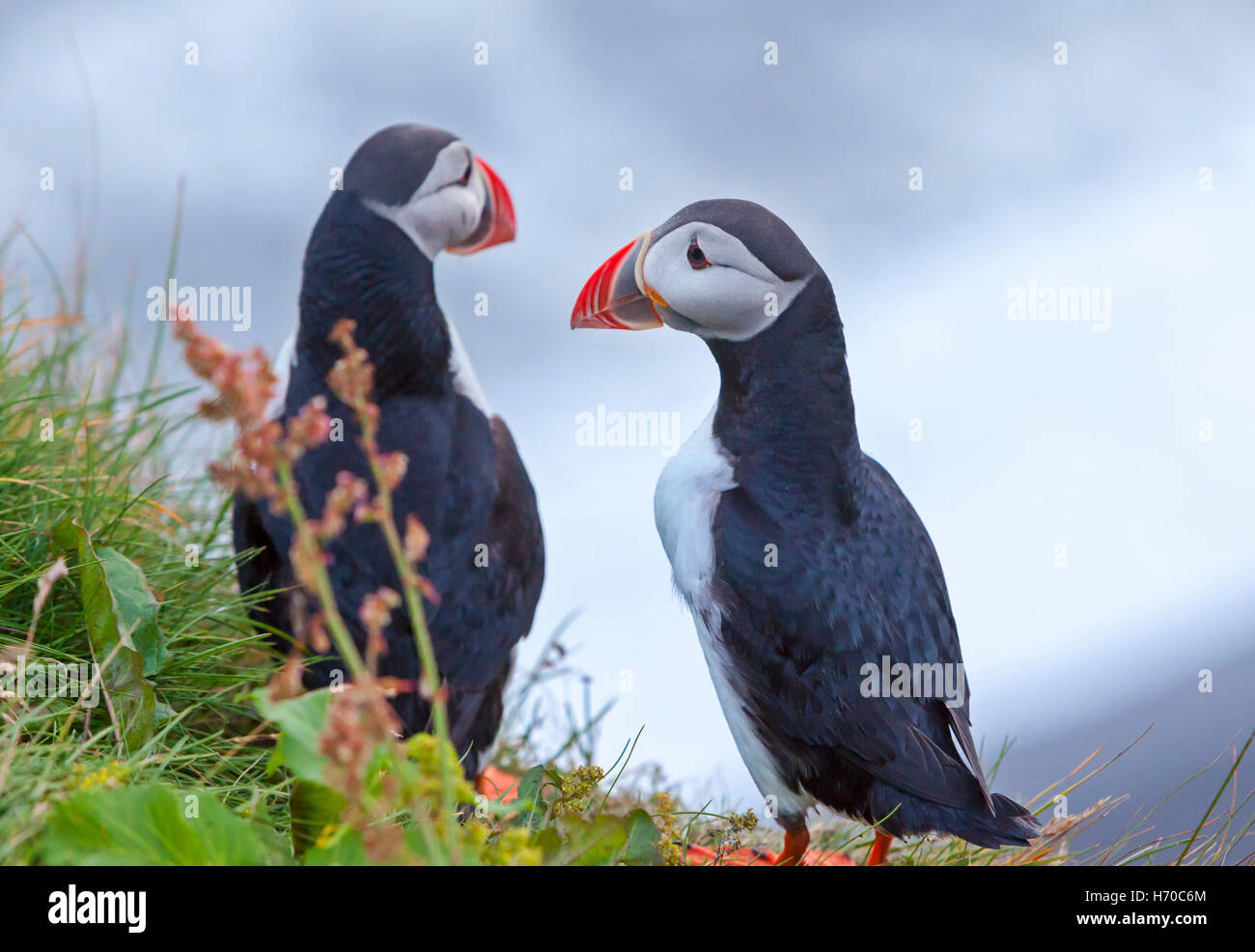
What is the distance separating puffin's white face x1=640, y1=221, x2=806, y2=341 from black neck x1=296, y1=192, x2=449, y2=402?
2.18ft

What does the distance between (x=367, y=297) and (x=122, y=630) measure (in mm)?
1045

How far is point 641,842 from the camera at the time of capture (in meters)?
2.13

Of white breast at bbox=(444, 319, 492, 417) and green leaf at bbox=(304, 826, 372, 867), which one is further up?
white breast at bbox=(444, 319, 492, 417)

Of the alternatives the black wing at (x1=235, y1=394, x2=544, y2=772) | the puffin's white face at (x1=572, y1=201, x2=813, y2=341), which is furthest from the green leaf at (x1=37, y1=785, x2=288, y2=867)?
the puffin's white face at (x1=572, y1=201, x2=813, y2=341)

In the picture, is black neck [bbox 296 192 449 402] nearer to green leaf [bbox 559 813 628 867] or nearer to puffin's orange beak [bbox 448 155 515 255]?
puffin's orange beak [bbox 448 155 515 255]

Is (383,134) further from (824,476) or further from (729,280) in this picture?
(824,476)

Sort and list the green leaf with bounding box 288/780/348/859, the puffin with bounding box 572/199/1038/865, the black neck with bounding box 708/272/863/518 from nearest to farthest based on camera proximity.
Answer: the green leaf with bounding box 288/780/348/859 < the puffin with bounding box 572/199/1038/865 < the black neck with bounding box 708/272/863/518

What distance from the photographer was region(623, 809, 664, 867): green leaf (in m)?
2.12

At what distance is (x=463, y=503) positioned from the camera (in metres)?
2.83

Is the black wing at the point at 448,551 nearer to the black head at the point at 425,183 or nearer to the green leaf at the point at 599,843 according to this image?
the black head at the point at 425,183

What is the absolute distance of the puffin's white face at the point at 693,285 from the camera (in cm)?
263

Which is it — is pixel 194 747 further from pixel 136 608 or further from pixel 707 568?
pixel 707 568
